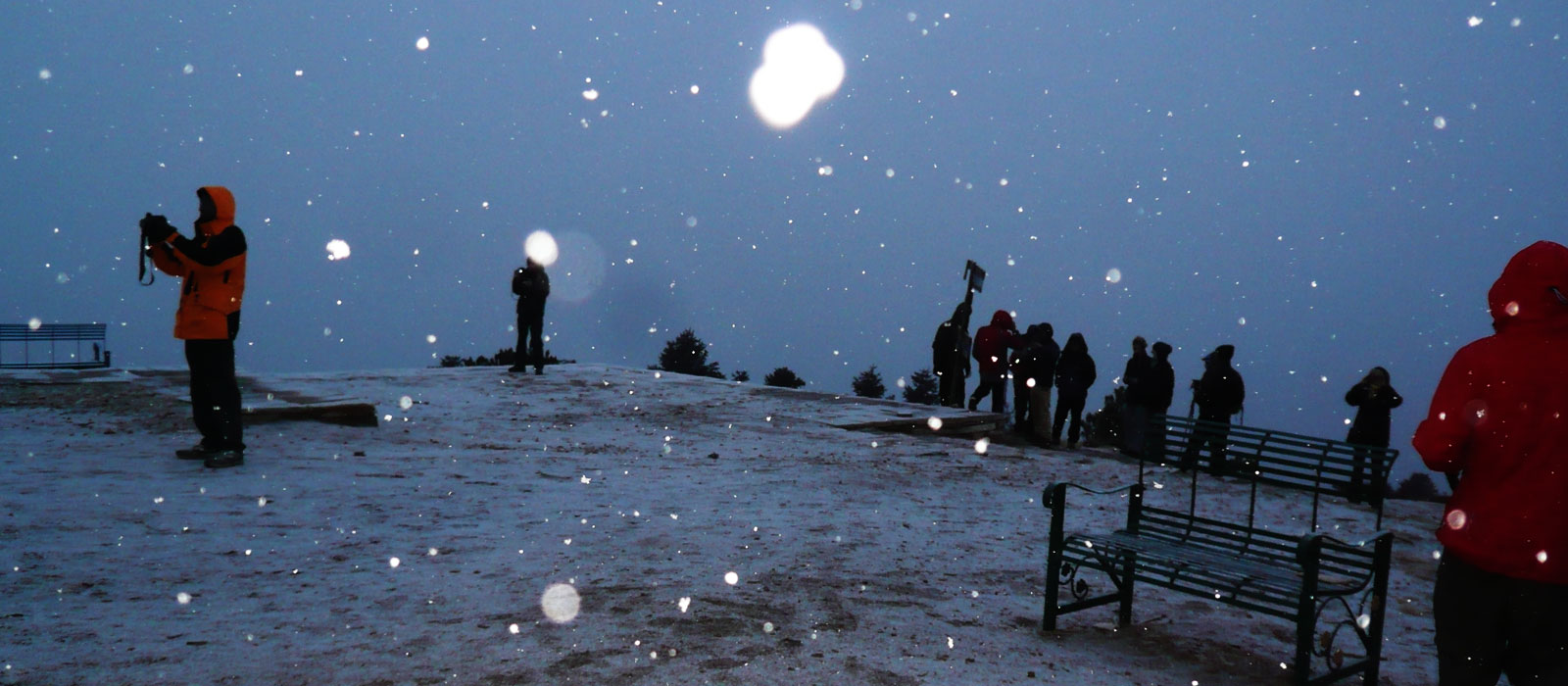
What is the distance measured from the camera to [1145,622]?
16.5ft

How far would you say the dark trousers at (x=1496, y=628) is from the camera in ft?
8.91

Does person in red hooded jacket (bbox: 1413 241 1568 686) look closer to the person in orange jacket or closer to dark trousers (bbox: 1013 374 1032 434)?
the person in orange jacket

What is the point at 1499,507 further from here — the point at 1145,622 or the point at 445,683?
the point at 445,683

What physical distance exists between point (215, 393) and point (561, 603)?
4336mm

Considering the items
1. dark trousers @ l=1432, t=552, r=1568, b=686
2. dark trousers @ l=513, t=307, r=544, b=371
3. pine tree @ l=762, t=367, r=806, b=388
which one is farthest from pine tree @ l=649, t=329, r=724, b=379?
dark trousers @ l=1432, t=552, r=1568, b=686

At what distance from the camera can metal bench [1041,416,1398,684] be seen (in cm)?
405

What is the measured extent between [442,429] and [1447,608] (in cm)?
1006

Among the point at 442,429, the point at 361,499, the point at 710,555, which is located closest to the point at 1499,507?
the point at 710,555

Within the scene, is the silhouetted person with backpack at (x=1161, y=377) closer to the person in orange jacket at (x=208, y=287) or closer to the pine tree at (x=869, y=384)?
the person in orange jacket at (x=208, y=287)

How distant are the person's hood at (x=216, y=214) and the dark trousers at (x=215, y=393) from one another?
84cm

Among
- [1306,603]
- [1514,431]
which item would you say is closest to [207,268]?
[1306,603]

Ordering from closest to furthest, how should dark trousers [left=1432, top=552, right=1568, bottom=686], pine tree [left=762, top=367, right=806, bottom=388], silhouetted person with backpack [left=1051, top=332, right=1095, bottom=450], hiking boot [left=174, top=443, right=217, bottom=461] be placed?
dark trousers [left=1432, top=552, right=1568, bottom=686]
hiking boot [left=174, top=443, right=217, bottom=461]
silhouetted person with backpack [left=1051, top=332, right=1095, bottom=450]
pine tree [left=762, top=367, right=806, bottom=388]

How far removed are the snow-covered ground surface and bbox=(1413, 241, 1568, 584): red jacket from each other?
63.7 inches

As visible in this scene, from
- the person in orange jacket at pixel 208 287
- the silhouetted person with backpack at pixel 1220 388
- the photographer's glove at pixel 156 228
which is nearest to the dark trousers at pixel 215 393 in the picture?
the person in orange jacket at pixel 208 287
